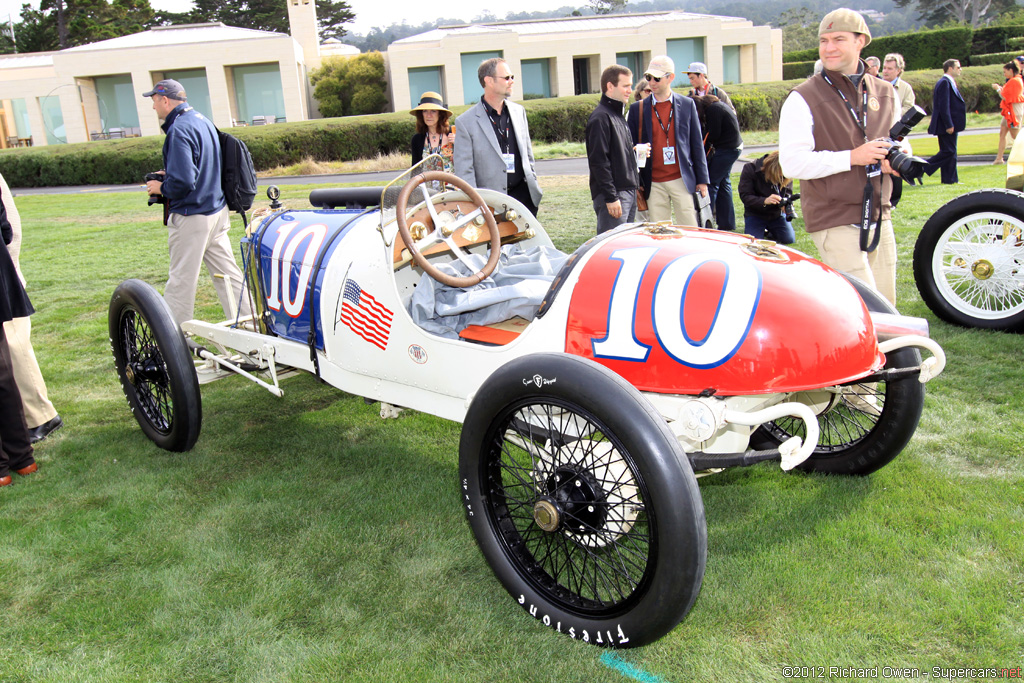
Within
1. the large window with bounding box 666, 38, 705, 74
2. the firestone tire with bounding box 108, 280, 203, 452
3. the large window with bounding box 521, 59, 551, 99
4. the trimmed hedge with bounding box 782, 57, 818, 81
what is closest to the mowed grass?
the firestone tire with bounding box 108, 280, 203, 452

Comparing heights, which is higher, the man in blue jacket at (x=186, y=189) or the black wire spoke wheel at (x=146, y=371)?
the man in blue jacket at (x=186, y=189)

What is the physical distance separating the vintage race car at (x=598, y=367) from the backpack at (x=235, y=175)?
5.76 feet

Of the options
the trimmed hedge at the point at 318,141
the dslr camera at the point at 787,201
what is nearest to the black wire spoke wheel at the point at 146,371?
the dslr camera at the point at 787,201

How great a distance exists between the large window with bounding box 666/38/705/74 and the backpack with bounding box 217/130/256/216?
44.6m

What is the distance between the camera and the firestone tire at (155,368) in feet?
13.1

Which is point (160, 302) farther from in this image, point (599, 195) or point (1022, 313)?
point (1022, 313)

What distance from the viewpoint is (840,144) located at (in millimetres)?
3986

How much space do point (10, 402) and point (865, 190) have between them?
4765mm

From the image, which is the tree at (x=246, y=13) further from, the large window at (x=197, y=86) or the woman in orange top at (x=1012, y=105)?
the woman in orange top at (x=1012, y=105)

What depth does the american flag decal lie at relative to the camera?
350 centimetres

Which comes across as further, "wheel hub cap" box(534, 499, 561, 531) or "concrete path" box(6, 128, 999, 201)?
"concrete path" box(6, 128, 999, 201)

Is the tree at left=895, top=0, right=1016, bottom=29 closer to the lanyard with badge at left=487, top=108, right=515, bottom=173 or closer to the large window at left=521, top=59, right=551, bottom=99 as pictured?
the large window at left=521, top=59, right=551, bottom=99

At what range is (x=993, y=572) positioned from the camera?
2752 mm

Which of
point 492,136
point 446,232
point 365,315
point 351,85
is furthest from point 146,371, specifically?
point 351,85
